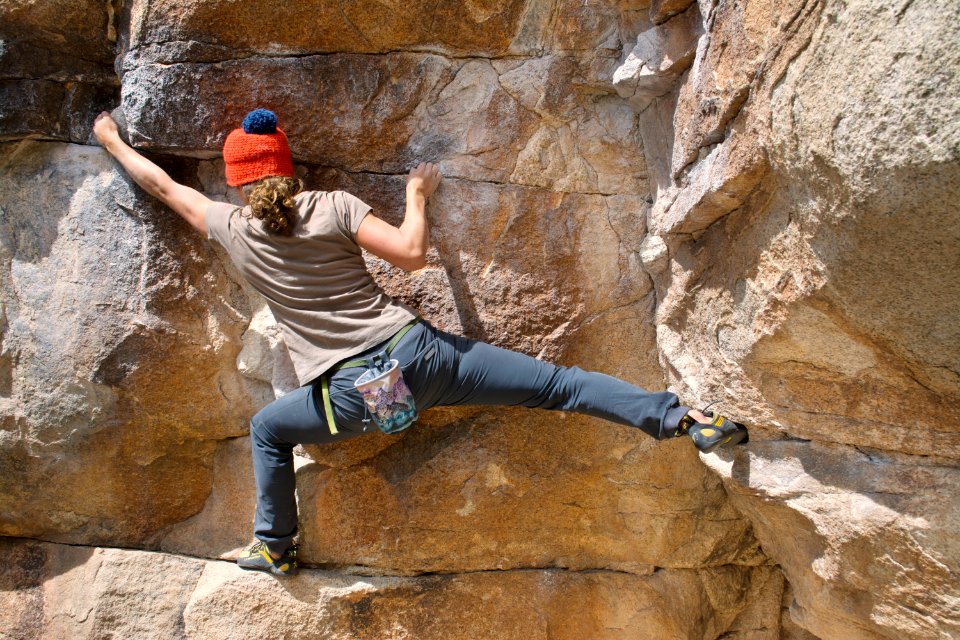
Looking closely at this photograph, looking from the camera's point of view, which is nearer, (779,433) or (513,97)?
(779,433)

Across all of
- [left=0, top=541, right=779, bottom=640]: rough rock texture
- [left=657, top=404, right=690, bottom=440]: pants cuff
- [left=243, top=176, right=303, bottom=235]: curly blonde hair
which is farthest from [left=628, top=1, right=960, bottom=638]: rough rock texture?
[left=243, top=176, right=303, bottom=235]: curly blonde hair

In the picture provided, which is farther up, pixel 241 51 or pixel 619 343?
pixel 241 51

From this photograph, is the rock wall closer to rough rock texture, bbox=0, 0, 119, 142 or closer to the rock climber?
rough rock texture, bbox=0, 0, 119, 142

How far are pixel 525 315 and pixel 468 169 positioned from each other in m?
0.51

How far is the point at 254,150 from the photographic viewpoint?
231cm

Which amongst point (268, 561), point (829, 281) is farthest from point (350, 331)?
point (829, 281)

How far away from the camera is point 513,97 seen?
2.55 meters

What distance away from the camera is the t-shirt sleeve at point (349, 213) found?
2262 millimetres

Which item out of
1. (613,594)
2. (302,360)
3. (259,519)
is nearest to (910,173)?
(302,360)

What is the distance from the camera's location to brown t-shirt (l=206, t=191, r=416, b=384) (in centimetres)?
227

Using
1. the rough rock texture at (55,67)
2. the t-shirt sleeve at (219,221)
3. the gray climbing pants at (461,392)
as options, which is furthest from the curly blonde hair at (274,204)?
the rough rock texture at (55,67)

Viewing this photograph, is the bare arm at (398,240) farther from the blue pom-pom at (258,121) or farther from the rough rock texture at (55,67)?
the rough rock texture at (55,67)

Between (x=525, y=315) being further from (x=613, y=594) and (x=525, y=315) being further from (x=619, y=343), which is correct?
(x=613, y=594)

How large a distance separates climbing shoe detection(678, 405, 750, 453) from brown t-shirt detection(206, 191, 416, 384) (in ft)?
2.88
